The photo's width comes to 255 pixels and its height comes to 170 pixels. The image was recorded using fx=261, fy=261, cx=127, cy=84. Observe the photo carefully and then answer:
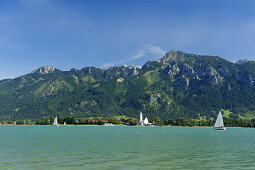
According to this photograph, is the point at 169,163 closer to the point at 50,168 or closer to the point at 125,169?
the point at 125,169

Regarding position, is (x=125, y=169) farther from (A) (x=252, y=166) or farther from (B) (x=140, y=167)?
(A) (x=252, y=166)

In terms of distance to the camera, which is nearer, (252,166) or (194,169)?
(194,169)

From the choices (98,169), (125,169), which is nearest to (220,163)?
(125,169)

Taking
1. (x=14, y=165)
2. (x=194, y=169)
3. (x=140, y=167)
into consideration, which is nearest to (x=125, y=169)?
(x=140, y=167)

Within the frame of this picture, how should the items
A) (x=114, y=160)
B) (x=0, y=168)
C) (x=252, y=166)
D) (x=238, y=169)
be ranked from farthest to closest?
1. (x=114, y=160)
2. (x=252, y=166)
3. (x=238, y=169)
4. (x=0, y=168)

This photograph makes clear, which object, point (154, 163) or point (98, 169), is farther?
point (154, 163)

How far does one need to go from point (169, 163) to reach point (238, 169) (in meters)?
12.1

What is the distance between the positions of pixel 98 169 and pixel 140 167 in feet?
24.1

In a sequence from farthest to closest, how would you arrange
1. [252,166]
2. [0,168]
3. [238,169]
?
[252,166] → [238,169] → [0,168]

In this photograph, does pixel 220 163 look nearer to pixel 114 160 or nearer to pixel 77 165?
pixel 114 160

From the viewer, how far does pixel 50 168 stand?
4281 centimetres

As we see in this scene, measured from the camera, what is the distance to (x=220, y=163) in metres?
50.9

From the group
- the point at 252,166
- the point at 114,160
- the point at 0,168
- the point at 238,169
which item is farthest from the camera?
the point at 114,160

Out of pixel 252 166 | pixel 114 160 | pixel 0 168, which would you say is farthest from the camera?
pixel 114 160
